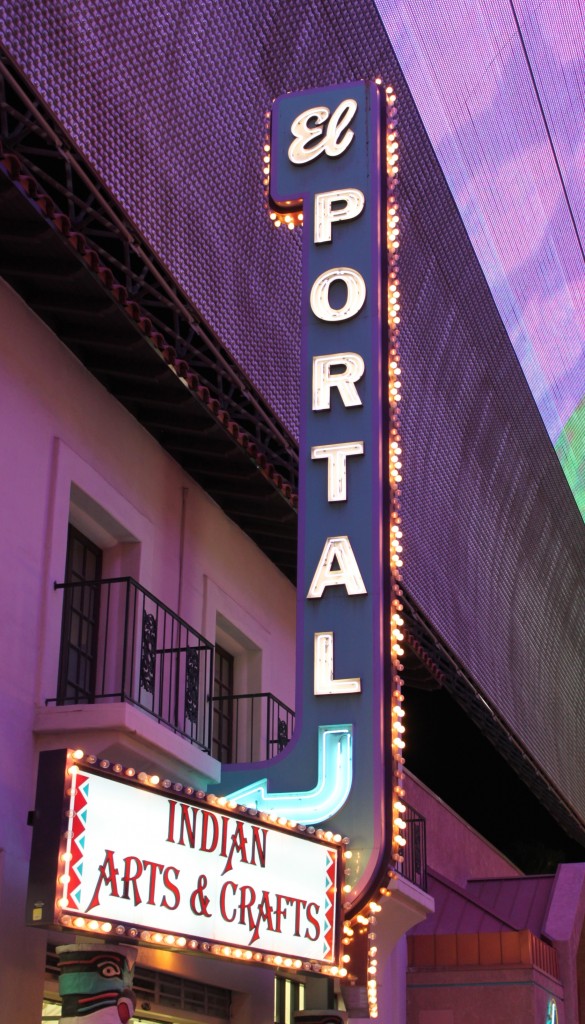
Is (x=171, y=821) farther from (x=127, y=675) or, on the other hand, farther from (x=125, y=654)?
(x=127, y=675)

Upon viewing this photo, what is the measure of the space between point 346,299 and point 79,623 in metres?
3.64

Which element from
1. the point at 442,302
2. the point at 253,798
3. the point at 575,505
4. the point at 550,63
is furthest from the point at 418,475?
the point at 253,798

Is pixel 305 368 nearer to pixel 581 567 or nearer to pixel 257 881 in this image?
pixel 257 881

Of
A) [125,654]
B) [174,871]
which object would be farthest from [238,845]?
[125,654]

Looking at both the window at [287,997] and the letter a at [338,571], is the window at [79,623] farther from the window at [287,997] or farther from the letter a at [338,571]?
the window at [287,997]

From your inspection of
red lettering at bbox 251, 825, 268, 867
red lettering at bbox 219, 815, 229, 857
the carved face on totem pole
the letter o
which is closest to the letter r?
the letter o

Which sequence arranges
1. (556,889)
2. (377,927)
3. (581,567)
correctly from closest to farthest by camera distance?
(377,927), (556,889), (581,567)

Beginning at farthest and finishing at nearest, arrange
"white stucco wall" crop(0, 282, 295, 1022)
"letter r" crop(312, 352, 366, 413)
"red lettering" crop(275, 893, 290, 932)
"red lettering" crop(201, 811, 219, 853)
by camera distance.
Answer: "letter r" crop(312, 352, 366, 413) → "red lettering" crop(275, 893, 290, 932) → "white stucco wall" crop(0, 282, 295, 1022) → "red lettering" crop(201, 811, 219, 853)

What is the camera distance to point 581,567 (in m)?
28.9

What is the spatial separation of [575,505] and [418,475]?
7129 mm

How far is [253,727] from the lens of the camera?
52.3 feet

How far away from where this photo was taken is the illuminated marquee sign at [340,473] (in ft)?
39.7

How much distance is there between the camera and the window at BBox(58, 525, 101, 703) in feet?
39.9

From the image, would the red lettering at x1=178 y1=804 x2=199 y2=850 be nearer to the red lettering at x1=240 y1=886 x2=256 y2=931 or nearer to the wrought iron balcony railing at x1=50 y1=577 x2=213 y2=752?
the red lettering at x1=240 y1=886 x2=256 y2=931
